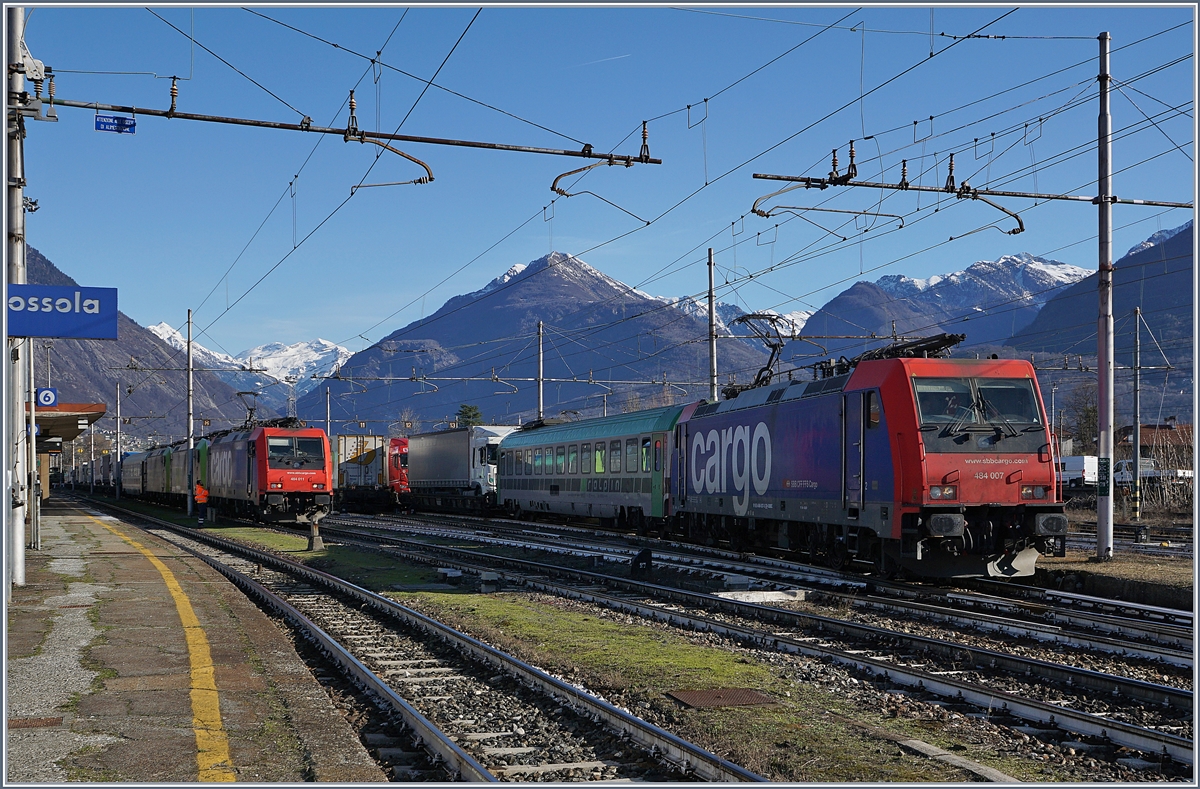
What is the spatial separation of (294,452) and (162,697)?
1141 inches

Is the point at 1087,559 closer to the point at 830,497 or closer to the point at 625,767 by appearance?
the point at 830,497

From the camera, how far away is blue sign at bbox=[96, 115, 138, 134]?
557 inches

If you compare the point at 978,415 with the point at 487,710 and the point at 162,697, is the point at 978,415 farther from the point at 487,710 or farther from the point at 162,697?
the point at 162,697

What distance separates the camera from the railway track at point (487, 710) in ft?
23.0

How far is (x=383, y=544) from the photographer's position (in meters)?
28.2

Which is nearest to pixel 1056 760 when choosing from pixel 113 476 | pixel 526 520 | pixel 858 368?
pixel 858 368

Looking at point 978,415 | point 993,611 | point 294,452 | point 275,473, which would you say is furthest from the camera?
point 294,452

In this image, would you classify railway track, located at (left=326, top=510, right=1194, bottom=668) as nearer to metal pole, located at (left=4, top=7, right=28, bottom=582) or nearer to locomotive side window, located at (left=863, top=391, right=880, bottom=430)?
locomotive side window, located at (left=863, top=391, right=880, bottom=430)

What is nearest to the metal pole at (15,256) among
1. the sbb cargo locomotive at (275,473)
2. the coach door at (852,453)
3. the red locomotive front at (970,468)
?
the coach door at (852,453)

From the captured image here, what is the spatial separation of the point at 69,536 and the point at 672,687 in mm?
25977

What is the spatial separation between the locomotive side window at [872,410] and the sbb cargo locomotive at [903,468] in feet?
0.06

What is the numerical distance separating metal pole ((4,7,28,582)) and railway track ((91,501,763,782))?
14.3 feet

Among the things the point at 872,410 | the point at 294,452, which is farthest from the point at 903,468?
the point at 294,452

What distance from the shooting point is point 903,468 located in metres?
15.7
